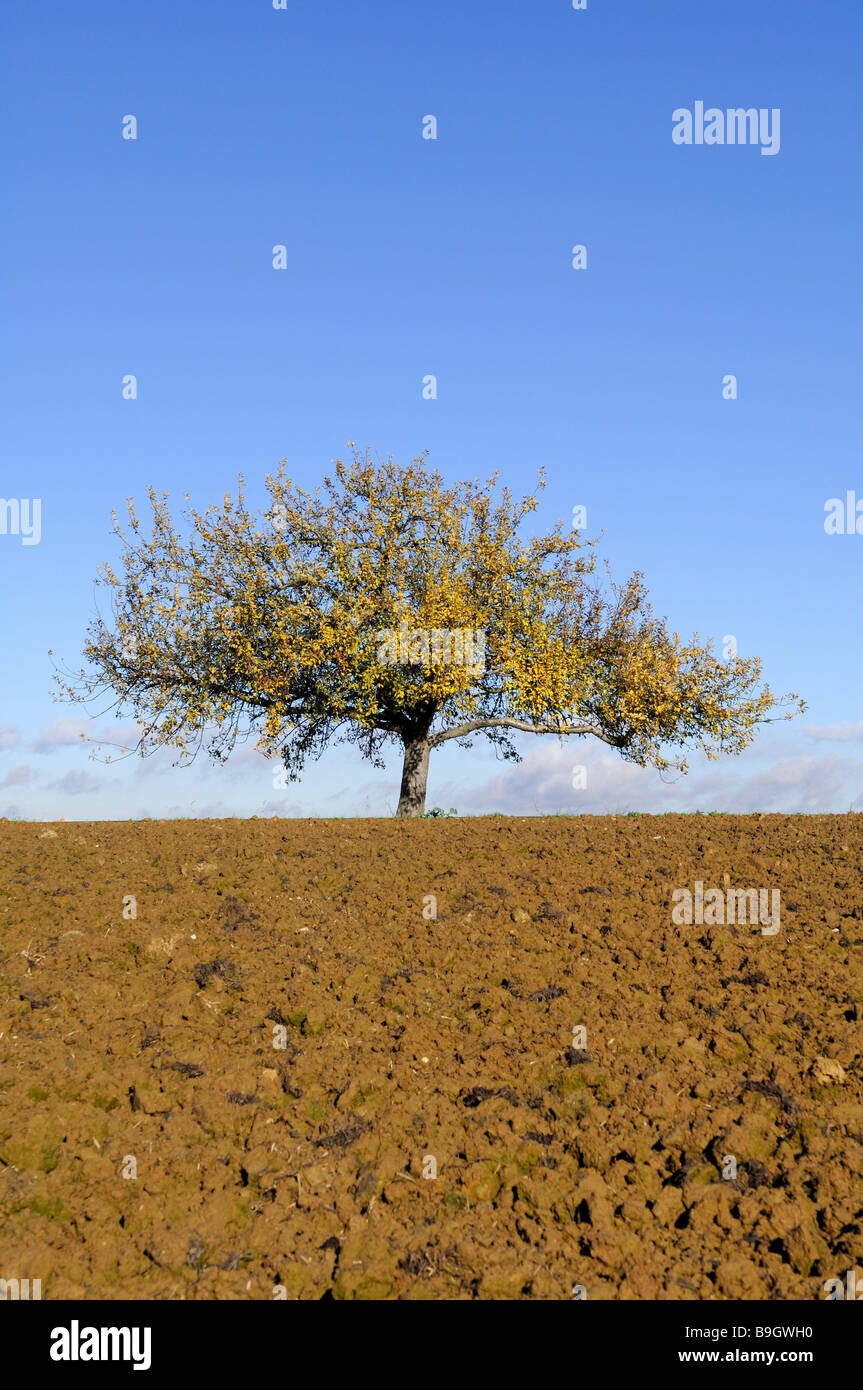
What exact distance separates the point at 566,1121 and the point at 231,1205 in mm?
2651

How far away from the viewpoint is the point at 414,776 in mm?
25469

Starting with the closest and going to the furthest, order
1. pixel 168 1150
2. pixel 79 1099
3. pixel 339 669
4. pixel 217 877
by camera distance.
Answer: pixel 168 1150
pixel 79 1099
pixel 217 877
pixel 339 669

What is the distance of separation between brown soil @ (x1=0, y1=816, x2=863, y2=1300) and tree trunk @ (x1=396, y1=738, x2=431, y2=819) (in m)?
11.7

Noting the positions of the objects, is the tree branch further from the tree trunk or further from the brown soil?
the brown soil

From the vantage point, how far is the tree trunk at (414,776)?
25125 mm

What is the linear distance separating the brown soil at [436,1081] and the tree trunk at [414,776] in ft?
38.3

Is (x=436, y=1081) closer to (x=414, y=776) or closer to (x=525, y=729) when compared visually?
(x=414, y=776)

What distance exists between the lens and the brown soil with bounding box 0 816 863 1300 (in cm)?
662

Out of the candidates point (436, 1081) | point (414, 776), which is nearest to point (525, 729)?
point (414, 776)

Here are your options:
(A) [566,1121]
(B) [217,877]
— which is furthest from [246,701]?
(A) [566,1121]

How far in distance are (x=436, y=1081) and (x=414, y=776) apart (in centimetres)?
1715

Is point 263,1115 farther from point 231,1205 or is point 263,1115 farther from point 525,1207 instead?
point 525,1207

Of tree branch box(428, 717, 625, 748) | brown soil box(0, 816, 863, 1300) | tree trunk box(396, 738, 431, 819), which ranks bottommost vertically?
brown soil box(0, 816, 863, 1300)

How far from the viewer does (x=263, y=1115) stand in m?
8.14
